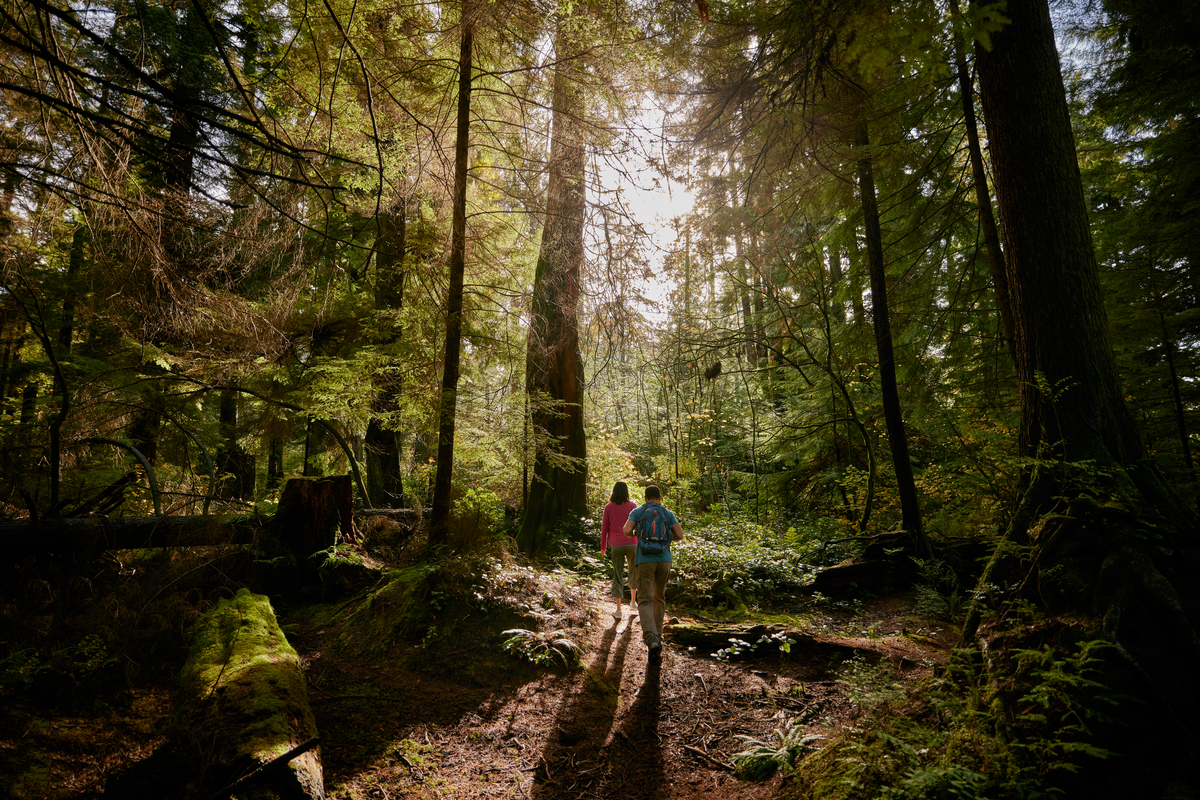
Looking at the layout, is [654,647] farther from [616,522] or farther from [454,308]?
[454,308]

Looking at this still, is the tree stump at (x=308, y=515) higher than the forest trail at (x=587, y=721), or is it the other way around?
the tree stump at (x=308, y=515)

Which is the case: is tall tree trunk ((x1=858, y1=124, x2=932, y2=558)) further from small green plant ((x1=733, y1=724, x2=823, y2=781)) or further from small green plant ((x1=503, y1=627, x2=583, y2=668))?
small green plant ((x1=503, y1=627, x2=583, y2=668))

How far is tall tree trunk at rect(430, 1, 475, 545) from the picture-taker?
21.7ft

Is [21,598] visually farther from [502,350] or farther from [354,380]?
[502,350]

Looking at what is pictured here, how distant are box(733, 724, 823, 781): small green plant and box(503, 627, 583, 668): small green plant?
2.04 m

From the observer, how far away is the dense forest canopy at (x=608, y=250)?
3727 mm

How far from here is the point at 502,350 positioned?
8023mm

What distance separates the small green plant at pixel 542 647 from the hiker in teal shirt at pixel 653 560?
2.86ft

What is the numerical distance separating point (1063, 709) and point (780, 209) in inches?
317

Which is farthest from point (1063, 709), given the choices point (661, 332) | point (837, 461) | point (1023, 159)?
point (837, 461)

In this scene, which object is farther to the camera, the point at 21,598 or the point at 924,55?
the point at 21,598

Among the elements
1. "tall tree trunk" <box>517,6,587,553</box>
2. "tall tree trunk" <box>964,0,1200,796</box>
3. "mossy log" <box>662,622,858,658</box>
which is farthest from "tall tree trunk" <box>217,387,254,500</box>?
"tall tree trunk" <box>964,0,1200,796</box>

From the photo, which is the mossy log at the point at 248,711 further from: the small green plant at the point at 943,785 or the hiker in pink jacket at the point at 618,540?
the hiker in pink jacket at the point at 618,540

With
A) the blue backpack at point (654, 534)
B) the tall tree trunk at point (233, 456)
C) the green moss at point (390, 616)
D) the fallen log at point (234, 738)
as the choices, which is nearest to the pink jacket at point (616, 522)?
the blue backpack at point (654, 534)
